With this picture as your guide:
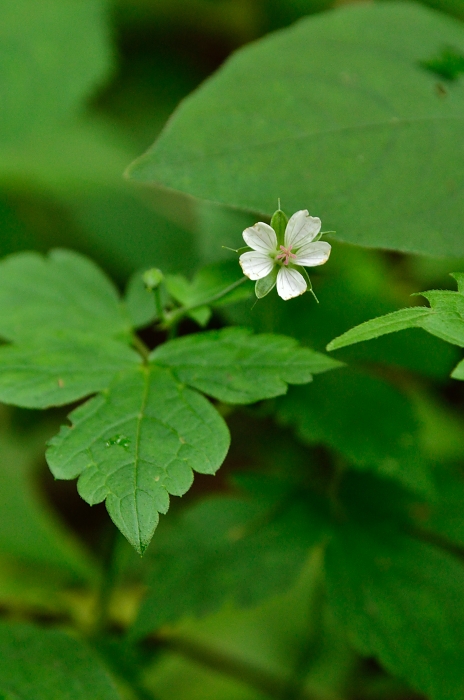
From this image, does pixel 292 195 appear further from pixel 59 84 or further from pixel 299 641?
pixel 59 84

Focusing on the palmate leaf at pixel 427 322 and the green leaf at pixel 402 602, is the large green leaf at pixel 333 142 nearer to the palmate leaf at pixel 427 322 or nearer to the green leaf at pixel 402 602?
the palmate leaf at pixel 427 322

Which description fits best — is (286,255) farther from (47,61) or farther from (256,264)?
(47,61)

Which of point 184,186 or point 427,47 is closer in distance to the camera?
point 184,186

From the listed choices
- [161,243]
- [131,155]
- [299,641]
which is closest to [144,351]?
[299,641]

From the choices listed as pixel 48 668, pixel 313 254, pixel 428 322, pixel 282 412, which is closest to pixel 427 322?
pixel 428 322

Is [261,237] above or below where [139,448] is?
above

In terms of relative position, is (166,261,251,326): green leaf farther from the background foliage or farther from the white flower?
the white flower
